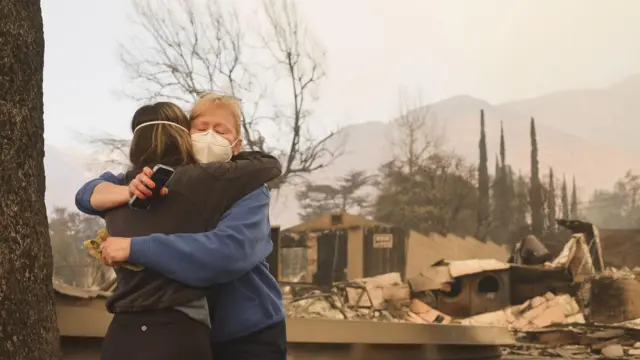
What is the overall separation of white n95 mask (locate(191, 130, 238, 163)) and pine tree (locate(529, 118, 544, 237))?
931 inches

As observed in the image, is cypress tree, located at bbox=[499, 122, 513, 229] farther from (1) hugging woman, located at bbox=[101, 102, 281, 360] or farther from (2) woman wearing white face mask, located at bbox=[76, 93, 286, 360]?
(1) hugging woman, located at bbox=[101, 102, 281, 360]

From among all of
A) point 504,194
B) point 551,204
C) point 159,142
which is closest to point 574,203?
point 551,204

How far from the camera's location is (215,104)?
142cm

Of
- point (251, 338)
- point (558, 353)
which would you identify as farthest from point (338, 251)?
point (251, 338)

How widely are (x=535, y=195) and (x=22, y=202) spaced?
28110 mm

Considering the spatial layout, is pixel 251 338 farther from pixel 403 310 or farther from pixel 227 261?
pixel 403 310

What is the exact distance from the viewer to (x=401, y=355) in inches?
125

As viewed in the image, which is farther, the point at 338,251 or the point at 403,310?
the point at 338,251

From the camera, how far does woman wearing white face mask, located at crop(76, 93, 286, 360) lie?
3.80ft

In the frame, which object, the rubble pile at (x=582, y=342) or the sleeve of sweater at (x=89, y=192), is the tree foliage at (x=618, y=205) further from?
the sleeve of sweater at (x=89, y=192)

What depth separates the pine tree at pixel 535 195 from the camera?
998 inches

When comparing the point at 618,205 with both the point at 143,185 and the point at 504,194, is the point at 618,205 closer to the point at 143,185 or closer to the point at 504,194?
the point at 504,194

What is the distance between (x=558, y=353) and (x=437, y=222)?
1409cm

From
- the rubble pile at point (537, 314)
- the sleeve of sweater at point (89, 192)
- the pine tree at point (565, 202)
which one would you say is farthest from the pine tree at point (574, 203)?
the sleeve of sweater at point (89, 192)
